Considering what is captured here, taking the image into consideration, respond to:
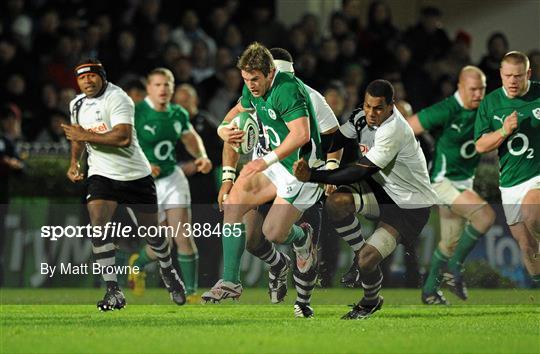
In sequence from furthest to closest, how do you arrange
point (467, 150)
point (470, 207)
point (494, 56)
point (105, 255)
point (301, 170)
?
point (494, 56), point (467, 150), point (470, 207), point (105, 255), point (301, 170)

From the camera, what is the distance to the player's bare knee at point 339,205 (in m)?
12.6

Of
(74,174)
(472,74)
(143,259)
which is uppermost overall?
(472,74)

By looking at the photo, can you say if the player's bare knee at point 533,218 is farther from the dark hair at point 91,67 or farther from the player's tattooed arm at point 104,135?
the dark hair at point 91,67

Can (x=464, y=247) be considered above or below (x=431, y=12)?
below

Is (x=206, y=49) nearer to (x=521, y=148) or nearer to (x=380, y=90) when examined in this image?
(x=521, y=148)

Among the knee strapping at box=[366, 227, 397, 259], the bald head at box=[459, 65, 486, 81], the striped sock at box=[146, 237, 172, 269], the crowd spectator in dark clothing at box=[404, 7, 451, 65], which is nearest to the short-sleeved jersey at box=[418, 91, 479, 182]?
the bald head at box=[459, 65, 486, 81]

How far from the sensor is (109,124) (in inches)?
518

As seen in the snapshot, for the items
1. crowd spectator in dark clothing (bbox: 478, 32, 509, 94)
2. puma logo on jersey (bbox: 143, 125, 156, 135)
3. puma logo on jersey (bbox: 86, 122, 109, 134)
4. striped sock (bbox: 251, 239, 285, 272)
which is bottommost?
striped sock (bbox: 251, 239, 285, 272)

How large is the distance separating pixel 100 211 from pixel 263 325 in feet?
7.47

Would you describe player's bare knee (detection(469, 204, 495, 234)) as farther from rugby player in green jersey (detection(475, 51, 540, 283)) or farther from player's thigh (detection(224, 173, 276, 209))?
player's thigh (detection(224, 173, 276, 209))

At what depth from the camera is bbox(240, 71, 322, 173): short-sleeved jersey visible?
11836 millimetres

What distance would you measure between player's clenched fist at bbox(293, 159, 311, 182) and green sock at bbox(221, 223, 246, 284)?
1.18m

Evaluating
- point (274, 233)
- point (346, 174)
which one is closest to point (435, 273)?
point (274, 233)

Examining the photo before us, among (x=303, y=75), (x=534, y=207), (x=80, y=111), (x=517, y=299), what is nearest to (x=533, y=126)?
(x=534, y=207)
